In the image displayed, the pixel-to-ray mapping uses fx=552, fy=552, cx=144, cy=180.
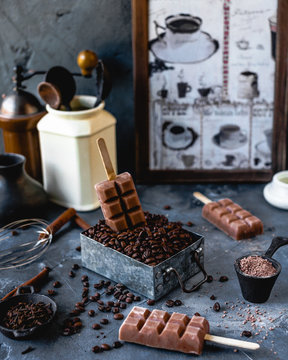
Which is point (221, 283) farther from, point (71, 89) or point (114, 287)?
point (71, 89)

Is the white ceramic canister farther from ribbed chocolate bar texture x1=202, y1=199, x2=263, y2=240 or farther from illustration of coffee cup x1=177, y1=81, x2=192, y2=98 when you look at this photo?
ribbed chocolate bar texture x1=202, y1=199, x2=263, y2=240

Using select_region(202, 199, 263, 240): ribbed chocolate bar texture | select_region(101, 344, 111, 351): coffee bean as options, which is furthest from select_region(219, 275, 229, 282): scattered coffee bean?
select_region(101, 344, 111, 351): coffee bean

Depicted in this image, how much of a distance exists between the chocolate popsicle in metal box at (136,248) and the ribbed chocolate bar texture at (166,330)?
5.7 inches

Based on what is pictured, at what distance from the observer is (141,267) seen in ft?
5.59

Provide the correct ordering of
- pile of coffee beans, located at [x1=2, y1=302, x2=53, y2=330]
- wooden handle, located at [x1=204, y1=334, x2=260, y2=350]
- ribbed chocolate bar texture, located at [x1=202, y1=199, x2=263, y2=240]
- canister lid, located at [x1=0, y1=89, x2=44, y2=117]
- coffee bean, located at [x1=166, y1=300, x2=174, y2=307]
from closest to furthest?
wooden handle, located at [x1=204, y1=334, x2=260, y2=350], pile of coffee beans, located at [x1=2, y1=302, x2=53, y2=330], coffee bean, located at [x1=166, y1=300, x2=174, y2=307], ribbed chocolate bar texture, located at [x1=202, y1=199, x2=263, y2=240], canister lid, located at [x1=0, y1=89, x2=44, y2=117]

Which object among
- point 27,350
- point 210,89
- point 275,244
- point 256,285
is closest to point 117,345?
point 27,350

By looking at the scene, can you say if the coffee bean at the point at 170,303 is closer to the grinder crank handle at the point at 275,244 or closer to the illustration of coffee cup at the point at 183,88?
the grinder crank handle at the point at 275,244

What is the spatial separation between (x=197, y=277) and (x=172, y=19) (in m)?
1.09

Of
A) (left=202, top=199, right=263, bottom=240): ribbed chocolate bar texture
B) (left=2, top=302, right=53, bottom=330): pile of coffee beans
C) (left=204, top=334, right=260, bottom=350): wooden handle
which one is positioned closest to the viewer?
(left=204, top=334, right=260, bottom=350): wooden handle

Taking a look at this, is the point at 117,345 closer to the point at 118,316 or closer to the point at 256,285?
the point at 118,316

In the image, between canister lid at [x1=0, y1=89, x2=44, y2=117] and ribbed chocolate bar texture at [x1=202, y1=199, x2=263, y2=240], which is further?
canister lid at [x1=0, y1=89, x2=44, y2=117]

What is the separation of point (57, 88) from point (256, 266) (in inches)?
43.0

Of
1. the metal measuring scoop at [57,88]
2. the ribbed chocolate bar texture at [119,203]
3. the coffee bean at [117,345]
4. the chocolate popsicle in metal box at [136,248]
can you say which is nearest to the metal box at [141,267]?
the chocolate popsicle in metal box at [136,248]

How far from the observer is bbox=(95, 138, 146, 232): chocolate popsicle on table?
71.9 inches
